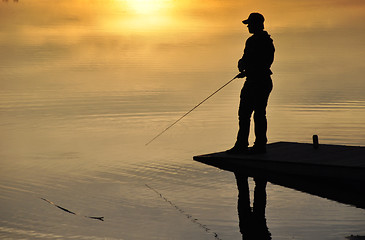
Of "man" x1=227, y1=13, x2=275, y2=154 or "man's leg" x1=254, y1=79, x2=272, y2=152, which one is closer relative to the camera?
"man" x1=227, y1=13, x2=275, y2=154

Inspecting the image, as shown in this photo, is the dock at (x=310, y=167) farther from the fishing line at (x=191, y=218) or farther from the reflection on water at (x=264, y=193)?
the fishing line at (x=191, y=218)

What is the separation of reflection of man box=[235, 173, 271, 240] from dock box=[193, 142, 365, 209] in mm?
367

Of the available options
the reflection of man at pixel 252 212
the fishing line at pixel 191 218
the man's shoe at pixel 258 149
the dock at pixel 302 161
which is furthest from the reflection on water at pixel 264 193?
the man's shoe at pixel 258 149

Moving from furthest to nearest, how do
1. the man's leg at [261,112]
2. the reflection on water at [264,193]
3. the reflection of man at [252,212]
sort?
the man's leg at [261,112] → the reflection on water at [264,193] → the reflection of man at [252,212]

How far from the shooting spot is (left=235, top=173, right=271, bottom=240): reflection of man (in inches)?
376

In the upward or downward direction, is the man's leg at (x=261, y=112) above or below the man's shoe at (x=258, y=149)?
above

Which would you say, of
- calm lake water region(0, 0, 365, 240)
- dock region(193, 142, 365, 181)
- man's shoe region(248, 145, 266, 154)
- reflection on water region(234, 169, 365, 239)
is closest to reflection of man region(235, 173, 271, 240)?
reflection on water region(234, 169, 365, 239)

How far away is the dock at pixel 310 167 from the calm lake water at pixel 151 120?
0.28 metres

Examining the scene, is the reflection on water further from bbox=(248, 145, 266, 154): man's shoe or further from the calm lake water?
bbox=(248, 145, 266, 154): man's shoe

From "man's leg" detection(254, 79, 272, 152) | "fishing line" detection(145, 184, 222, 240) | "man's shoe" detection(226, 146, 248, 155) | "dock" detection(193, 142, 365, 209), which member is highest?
"man's leg" detection(254, 79, 272, 152)

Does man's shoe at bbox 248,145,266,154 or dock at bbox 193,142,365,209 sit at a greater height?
man's shoe at bbox 248,145,266,154

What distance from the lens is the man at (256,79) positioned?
13.1m

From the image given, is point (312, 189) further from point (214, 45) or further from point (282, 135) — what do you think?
point (214, 45)

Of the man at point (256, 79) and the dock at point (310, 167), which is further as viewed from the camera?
the man at point (256, 79)
